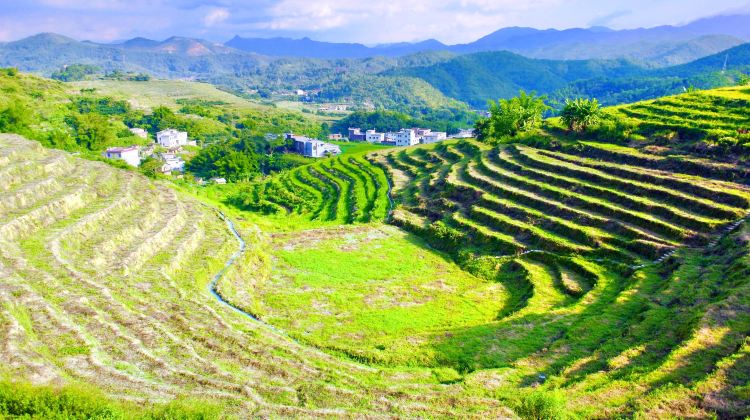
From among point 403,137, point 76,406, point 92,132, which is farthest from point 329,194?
point 403,137

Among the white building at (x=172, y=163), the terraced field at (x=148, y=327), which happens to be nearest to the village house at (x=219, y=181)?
the white building at (x=172, y=163)

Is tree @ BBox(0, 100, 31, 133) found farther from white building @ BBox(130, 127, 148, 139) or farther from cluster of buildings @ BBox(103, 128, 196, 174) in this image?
white building @ BBox(130, 127, 148, 139)

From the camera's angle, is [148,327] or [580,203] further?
[580,203]

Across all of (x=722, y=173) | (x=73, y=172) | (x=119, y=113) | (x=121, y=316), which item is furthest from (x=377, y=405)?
(x=119, y=113)

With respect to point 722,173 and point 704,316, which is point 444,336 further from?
point 722,173

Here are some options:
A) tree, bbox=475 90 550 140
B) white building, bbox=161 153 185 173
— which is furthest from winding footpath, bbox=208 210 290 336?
white building, bbox=161 153 185 173

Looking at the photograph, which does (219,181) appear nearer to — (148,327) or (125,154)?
(125,154)
